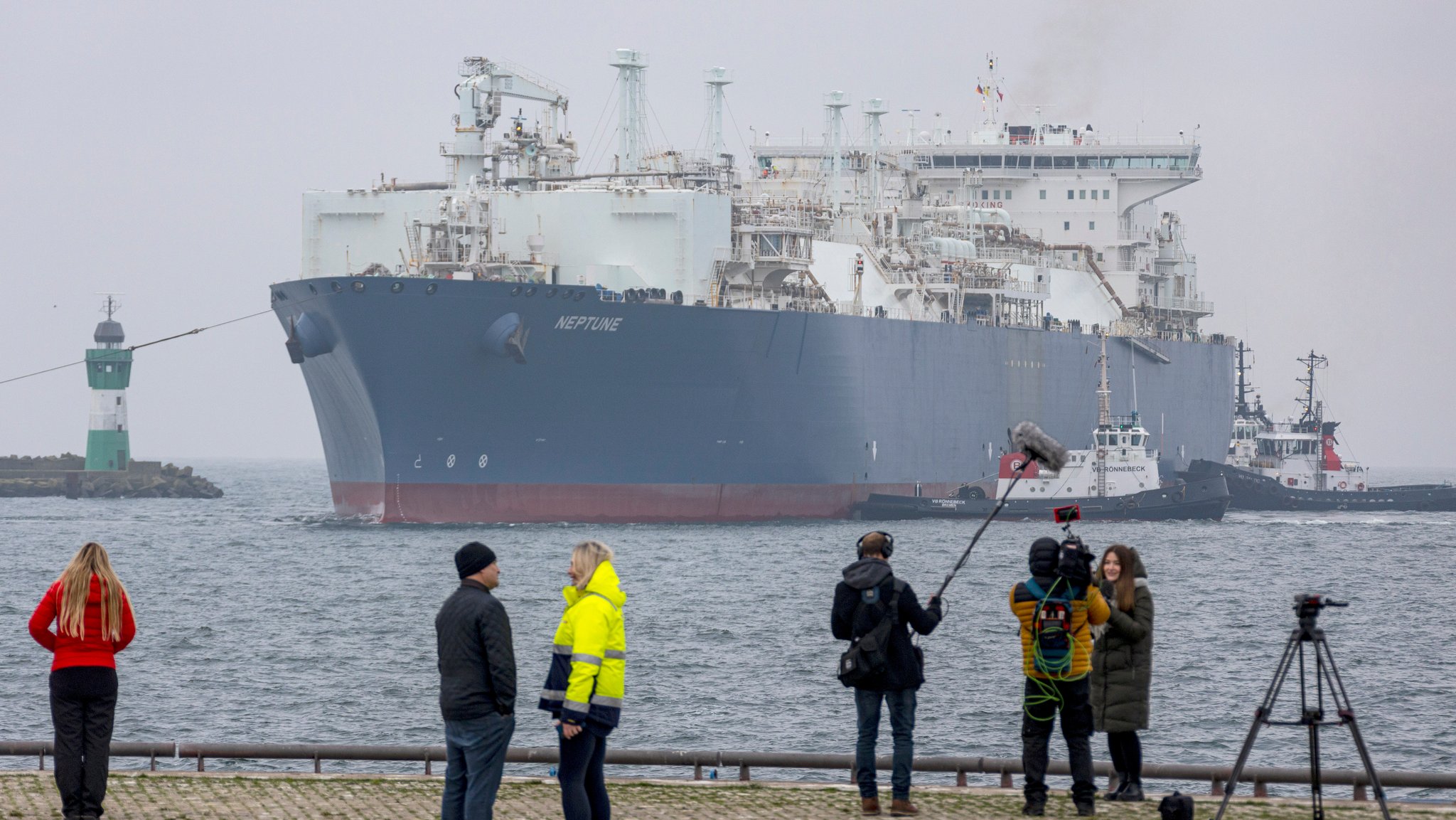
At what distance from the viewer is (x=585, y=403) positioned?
1554 inches

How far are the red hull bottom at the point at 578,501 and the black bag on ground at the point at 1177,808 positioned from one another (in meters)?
31.0

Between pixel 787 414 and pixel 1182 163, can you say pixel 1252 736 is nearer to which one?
pixel 787 414

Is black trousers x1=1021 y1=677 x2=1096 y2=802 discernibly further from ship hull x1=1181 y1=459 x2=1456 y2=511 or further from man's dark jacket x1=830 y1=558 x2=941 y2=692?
ship hull x1=1181 y1=459 x2=1456 y2=511

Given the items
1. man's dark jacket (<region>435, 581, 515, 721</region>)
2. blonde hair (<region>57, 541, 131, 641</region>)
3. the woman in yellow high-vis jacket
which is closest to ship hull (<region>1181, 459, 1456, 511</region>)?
the woman in yellow high-vis jacket

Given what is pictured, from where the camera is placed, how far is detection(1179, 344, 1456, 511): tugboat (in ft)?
197

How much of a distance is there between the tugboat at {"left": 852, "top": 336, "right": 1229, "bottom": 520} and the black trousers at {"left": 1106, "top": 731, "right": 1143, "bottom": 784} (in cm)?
3560

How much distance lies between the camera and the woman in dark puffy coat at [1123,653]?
9.22 metres

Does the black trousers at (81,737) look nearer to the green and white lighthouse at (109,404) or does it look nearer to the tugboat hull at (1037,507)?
the tugboat hull at (1037,507)

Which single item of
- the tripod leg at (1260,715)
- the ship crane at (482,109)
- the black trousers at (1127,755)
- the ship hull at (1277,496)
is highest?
the ship crane at (482,109)

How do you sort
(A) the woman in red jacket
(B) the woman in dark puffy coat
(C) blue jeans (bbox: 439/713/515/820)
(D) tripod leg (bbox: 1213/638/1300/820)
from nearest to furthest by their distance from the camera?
(C) blue jeans (bbox: 439/713/515/820), (D) tripod leg (bbox: 1213/638/1300/820), (A) the woman in red jacket, (B) the woman in dark puffy coat

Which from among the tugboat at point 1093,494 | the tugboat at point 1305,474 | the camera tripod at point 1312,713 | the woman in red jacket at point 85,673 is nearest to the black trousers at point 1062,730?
the camera tripod at point 1312,713

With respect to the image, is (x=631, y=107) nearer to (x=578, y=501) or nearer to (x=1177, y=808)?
(x=578, y=501)

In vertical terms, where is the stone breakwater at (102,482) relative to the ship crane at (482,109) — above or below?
below

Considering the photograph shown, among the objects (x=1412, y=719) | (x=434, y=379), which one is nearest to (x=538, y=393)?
(x=434, y=379)
